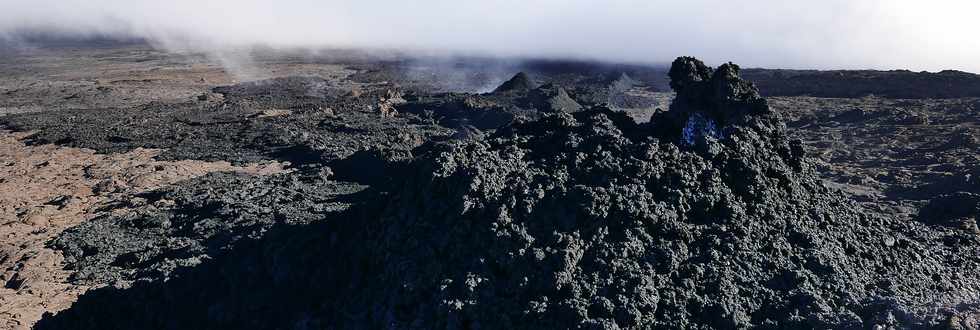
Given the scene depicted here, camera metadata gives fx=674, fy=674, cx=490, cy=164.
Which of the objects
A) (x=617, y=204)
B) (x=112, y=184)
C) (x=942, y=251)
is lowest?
(x=112, y=184)

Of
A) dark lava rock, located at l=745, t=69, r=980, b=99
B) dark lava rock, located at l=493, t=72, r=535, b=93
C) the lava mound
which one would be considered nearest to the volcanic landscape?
the lava mound

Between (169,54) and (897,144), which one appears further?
(169,54)

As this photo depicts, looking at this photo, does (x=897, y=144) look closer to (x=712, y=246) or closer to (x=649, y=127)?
(x=649, y=127)

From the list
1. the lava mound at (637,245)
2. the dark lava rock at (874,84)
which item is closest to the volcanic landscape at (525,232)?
the lava mound at (637,245)

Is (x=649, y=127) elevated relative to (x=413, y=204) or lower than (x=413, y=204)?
elevated

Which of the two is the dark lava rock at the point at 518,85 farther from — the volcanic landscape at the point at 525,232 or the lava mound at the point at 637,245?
the lava mound at the point at 637,245

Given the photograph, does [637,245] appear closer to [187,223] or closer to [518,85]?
[187,223]

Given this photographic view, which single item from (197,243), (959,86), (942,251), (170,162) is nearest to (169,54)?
(170,162)
